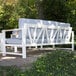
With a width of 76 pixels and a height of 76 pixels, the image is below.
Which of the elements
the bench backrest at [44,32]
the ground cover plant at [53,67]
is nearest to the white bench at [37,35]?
the bench backrest at [44,32]

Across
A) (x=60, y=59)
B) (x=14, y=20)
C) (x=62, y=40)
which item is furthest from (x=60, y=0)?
(x=60, y=59)

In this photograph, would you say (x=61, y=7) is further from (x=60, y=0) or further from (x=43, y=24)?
(x=43, y=24)

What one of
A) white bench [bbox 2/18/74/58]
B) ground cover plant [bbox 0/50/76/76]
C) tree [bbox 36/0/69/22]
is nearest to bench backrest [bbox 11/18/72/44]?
white bench [bbox 2/18/74/58]

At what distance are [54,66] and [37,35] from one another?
3.46 metres

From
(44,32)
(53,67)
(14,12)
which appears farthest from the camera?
(14,12)

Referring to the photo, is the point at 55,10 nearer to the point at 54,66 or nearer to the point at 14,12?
the point at 14,12

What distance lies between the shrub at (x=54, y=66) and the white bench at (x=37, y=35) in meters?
2.61

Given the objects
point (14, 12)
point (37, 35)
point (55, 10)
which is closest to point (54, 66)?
point (37, 35)

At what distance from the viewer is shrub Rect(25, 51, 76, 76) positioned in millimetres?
3846

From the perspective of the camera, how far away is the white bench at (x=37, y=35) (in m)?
6.94

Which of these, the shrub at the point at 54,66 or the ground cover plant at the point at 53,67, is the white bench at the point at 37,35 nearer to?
the ground cover plant at the point at 53,67

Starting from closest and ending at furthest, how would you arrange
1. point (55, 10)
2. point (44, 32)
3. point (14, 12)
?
1. point (44, 32)
2. point (55, 10)
3. point (14, 12)

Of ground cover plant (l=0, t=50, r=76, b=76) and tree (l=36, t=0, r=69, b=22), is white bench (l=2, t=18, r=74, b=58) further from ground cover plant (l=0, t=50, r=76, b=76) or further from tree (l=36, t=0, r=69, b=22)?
tree (l=36, t=0, r=69, b=22)

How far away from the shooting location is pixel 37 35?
24.3 feet
